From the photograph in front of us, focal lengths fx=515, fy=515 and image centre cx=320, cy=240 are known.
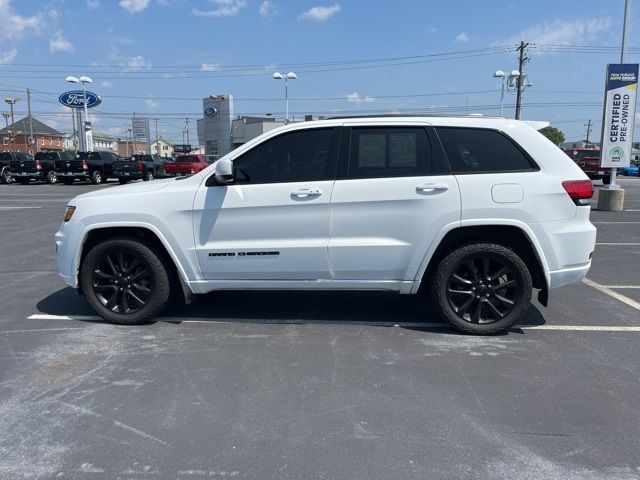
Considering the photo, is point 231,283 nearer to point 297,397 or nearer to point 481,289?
point 297,397

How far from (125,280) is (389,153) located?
2782 mm

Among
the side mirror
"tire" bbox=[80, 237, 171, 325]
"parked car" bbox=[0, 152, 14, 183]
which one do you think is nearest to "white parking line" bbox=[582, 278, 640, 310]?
the side mirror

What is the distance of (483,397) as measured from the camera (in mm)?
3586

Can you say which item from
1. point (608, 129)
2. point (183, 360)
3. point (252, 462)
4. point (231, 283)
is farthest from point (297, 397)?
point (608, 129)

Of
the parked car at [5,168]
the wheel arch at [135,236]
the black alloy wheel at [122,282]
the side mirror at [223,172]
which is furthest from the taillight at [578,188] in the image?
the parked car at [5,168]

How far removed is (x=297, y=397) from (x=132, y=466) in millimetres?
1159

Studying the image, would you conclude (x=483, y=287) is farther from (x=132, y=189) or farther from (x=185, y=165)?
(x=185, y=165)

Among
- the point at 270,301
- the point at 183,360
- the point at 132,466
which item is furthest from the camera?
the point at 270,301

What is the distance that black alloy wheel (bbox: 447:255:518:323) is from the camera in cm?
464

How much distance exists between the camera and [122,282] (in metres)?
4.97

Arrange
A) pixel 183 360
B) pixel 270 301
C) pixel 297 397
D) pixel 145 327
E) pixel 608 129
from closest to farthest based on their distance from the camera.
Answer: pixel 297 397, pixel 183 360, pixel 145 327, pixel 270 301, pixel 608 129

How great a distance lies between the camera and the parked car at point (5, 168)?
97.6 ft

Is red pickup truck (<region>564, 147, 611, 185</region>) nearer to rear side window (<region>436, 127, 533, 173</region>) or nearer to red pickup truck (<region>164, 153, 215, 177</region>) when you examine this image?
red pickup truck (<region>164, 153, 215, 177</region>)

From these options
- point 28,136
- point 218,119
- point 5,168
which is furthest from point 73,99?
point 28,136
